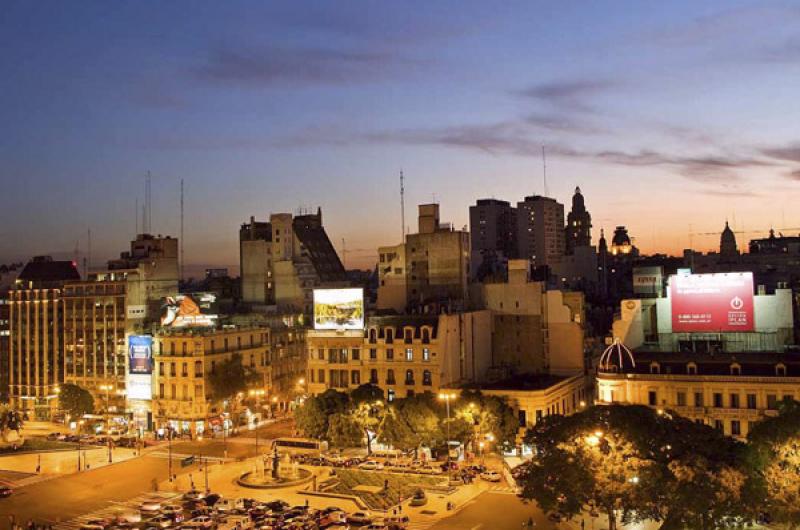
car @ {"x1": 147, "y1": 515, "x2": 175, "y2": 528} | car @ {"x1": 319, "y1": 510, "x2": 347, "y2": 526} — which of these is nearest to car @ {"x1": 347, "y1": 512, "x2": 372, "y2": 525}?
car @ {"x1": 319, "y1": 510, "x2": 347, "y2": 526}

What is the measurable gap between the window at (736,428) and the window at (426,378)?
38397mm

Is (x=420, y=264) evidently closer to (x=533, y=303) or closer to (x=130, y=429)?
(x=533, y=303)

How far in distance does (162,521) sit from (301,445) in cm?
2740

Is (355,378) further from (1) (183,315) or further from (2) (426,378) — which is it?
(1) (183,315)

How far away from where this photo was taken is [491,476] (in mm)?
88750

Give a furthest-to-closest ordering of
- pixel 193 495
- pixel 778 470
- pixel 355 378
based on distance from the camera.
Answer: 1. pixel 355 378
2. pixel 193 495
3. pixel 778 470

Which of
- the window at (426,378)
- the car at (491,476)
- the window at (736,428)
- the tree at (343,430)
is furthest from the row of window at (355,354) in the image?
the window at (736,428)

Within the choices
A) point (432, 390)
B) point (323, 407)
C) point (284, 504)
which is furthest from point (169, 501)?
point (432, 390)

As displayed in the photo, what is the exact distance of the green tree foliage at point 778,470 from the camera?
190 ft

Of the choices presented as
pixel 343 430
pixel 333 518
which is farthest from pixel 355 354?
pixel 333 518

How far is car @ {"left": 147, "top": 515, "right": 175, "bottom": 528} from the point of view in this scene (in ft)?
245

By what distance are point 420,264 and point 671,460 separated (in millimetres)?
82656

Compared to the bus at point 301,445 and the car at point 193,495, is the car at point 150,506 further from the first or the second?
the bus at point 301,445

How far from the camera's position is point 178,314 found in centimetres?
13038
